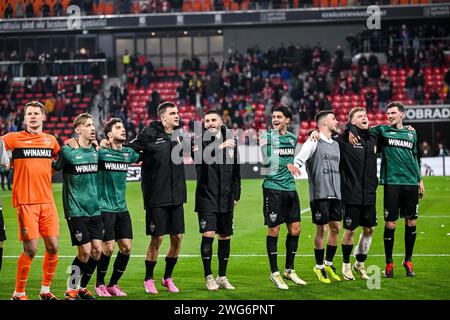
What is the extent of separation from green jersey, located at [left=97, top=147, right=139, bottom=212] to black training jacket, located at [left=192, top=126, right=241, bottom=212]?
103 cm

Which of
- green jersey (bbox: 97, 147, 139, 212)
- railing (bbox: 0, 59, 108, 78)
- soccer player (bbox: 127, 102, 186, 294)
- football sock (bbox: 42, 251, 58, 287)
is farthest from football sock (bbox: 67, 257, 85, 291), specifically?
railing (bbox: 0, 59, 108, 78)

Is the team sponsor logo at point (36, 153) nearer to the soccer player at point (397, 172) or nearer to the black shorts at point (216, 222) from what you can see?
the black shorts at point (216, 222)

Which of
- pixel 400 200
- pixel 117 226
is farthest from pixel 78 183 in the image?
pixel 400 200

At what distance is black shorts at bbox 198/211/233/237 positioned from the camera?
12297 millimetres

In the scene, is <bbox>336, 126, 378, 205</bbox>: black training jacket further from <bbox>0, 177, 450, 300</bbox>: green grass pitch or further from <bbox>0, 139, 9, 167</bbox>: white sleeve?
<bbox>0, 139, 9, 167</bbox>: white sleeve

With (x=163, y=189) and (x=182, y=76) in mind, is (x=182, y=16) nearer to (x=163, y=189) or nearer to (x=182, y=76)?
(x=182, y=76)

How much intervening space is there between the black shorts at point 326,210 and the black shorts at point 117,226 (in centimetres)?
274

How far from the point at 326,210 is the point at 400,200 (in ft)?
4.26

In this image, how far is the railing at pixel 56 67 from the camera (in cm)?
4797

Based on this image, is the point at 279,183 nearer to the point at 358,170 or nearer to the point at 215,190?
the point at 215,190

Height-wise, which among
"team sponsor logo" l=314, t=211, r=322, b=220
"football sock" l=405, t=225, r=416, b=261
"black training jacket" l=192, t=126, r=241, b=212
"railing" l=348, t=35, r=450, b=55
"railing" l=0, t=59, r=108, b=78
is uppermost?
"railing" l=348, t=35, r=450, b=55

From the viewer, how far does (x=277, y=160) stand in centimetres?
1270
